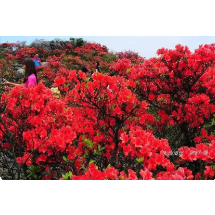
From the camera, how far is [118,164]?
2.70 meters

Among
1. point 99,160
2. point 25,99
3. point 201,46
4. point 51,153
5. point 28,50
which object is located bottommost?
point 99,160

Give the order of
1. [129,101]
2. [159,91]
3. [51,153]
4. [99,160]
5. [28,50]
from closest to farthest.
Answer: [51,153] < [129,101] < [99,160] < [159,91] < [28,50]

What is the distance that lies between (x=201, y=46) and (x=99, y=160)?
1969mm

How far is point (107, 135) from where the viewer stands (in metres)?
2.84

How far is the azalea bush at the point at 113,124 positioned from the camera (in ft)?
6.57

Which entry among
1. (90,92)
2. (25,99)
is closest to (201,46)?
(90,92)

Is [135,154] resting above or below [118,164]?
above

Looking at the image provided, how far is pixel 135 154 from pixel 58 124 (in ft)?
3.16

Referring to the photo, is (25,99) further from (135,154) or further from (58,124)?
(135,154)

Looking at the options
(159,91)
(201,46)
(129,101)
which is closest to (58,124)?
(129,101)

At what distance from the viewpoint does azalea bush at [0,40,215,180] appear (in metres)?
2.00

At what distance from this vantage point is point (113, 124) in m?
2.77
